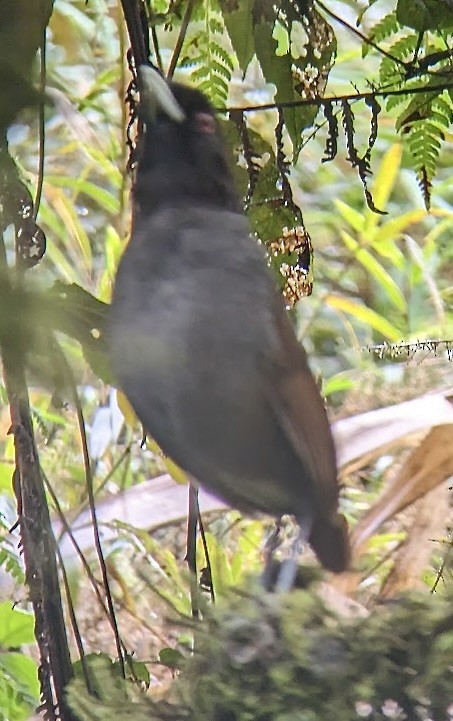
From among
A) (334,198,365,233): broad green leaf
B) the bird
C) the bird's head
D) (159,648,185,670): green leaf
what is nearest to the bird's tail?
the bird

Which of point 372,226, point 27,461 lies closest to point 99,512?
point 27,461

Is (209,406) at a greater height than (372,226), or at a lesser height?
lesser

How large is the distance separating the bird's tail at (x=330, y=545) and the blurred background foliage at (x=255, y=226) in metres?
0.07

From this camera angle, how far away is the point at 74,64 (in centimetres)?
141

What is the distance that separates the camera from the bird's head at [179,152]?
0.73 m

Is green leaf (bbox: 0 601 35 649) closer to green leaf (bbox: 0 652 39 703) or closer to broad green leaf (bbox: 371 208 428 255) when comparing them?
green leaf (bbox: 0 652 39 703)

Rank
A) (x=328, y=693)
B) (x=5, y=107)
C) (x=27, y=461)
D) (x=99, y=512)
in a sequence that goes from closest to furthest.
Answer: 1. (x=5, y=107)
2. (x=328, y=693)
3. (x=27, y=461)
4. (x=99, y=512)

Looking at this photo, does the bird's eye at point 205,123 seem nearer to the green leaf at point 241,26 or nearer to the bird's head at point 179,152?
the bird's head at point 179,152

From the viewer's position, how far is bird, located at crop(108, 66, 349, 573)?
0.68 metres

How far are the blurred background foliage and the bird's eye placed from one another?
11 centimetres

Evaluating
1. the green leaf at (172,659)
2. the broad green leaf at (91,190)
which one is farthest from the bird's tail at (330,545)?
the broad green leaf at (91,190)

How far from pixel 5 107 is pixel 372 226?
1204mm

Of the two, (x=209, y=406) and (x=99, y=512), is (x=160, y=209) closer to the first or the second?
(x=209, y=406)

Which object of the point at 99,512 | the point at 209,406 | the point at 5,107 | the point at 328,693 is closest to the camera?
the point at 5,107
